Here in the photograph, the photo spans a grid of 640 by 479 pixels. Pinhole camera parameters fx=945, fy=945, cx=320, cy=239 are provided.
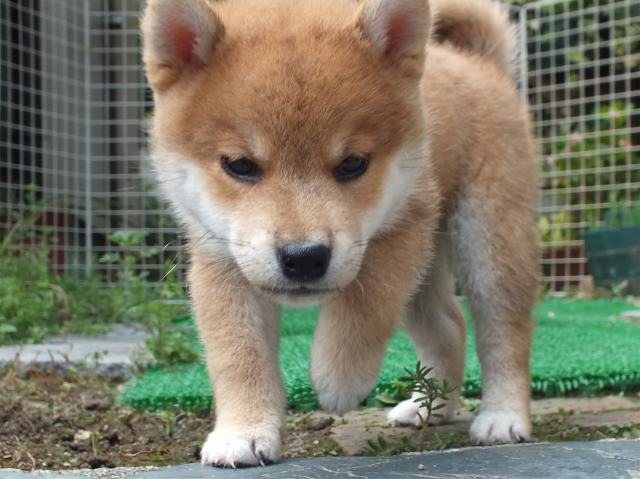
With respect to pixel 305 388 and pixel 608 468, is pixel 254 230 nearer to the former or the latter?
pixel 608 468

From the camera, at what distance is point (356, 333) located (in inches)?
103

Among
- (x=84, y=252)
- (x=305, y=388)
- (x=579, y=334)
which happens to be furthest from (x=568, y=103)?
(x=305, y=388)

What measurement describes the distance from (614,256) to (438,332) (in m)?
4.96

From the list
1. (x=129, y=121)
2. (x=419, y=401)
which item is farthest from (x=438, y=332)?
(x=129, y=121)

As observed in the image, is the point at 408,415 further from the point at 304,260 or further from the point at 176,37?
the point at 176,37

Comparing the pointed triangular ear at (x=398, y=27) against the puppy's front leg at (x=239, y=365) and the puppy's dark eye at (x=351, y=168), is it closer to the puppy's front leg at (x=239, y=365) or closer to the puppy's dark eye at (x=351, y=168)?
the puppy's dark eye at (x=351, y=168)

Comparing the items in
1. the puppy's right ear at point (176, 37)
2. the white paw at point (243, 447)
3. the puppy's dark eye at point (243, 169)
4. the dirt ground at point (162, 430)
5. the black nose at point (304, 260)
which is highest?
the puppy's right ear at point (176, 37)

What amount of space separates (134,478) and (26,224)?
185 inches

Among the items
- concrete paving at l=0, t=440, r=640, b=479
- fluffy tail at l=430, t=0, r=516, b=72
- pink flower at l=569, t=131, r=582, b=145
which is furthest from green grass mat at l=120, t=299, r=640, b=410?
pink flower at l=569, t=131, r=582, b=145

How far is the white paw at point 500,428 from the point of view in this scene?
3.04m

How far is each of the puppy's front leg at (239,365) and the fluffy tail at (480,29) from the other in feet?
5.63

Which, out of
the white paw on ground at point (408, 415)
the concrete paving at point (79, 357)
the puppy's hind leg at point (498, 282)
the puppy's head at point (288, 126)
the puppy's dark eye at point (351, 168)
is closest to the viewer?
the puppy's head at point (288, 126)

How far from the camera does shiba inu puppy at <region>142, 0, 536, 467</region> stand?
7.70ft

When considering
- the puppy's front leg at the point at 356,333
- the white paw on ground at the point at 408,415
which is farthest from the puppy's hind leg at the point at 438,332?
the puppy's front leg at the point at 356,333
